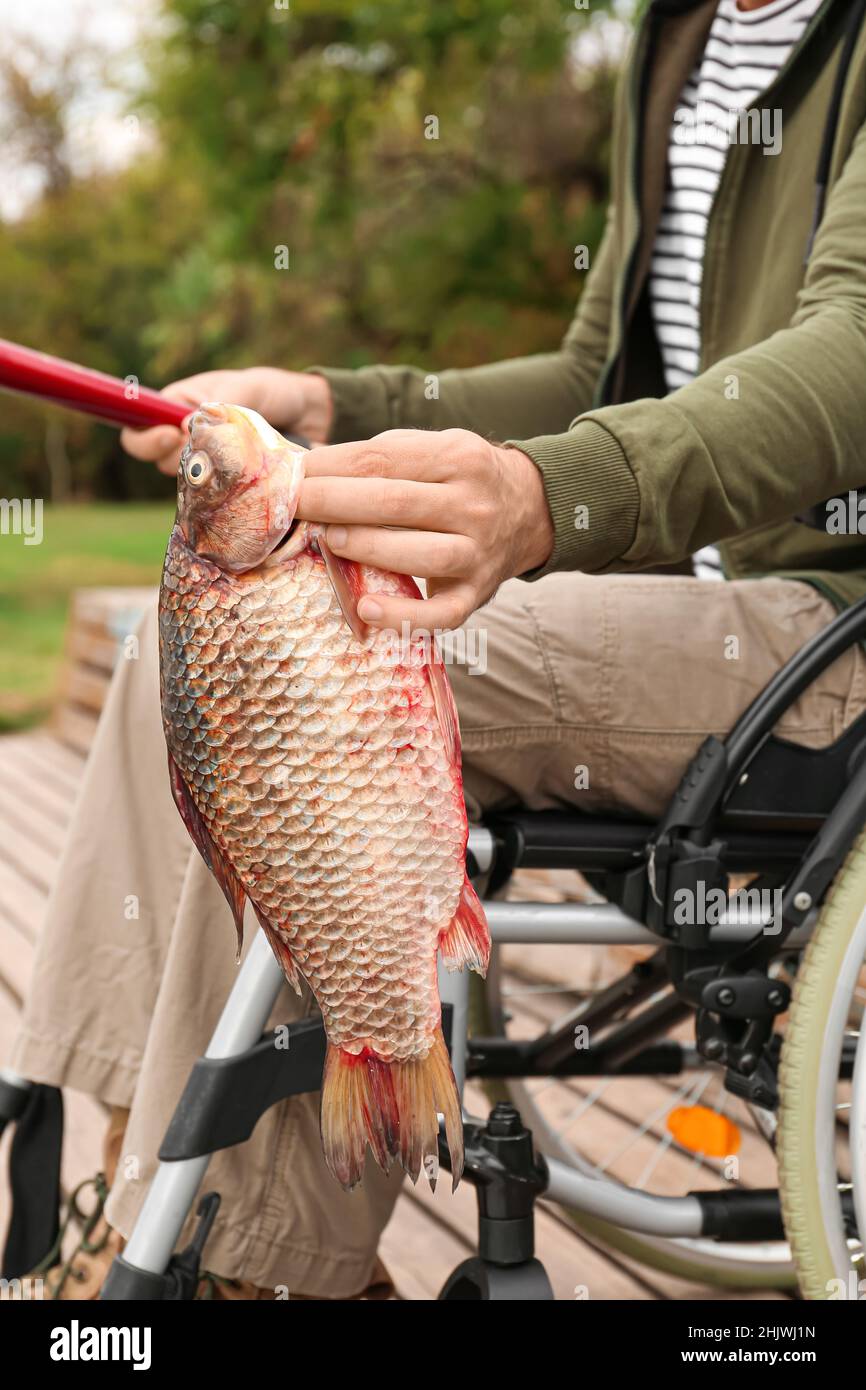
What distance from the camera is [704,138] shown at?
157 cm

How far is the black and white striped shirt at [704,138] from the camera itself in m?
1.49

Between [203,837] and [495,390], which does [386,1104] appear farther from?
[495,390]

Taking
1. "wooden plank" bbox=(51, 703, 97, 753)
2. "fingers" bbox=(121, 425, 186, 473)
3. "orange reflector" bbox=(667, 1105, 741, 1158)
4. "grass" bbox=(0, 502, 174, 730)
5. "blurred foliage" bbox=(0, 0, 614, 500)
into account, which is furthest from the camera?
"grass" bbox=(0, 502, 174, 730)

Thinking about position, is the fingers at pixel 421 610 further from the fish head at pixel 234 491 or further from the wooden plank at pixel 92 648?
the wooden plank at pixel 92 648

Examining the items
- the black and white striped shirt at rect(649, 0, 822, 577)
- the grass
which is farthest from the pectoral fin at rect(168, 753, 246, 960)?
the grass

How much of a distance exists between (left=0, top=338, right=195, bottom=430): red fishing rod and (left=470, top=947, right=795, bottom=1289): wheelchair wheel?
0.83m

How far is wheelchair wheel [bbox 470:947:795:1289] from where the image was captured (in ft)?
5.77

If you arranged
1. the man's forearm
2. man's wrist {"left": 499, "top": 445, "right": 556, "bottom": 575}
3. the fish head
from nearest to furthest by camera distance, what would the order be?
1. the fish head
2. man's wrist {"left": 499, "top": 445, "right": 556, "bottom": 575}
3. the man's forearm

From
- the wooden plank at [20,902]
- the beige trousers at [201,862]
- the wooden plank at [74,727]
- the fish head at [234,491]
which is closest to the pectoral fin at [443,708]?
the fish head at [234,491]

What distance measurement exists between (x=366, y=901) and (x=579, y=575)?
2.15ft

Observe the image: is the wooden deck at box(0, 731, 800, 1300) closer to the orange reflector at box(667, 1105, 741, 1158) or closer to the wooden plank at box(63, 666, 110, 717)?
the orange reflector at box(667, 1105, 741, 1158)

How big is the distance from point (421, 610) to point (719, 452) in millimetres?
323

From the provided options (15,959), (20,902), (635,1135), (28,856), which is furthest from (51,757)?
(635,1135)

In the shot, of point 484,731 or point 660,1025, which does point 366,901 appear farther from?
point 660,1025
